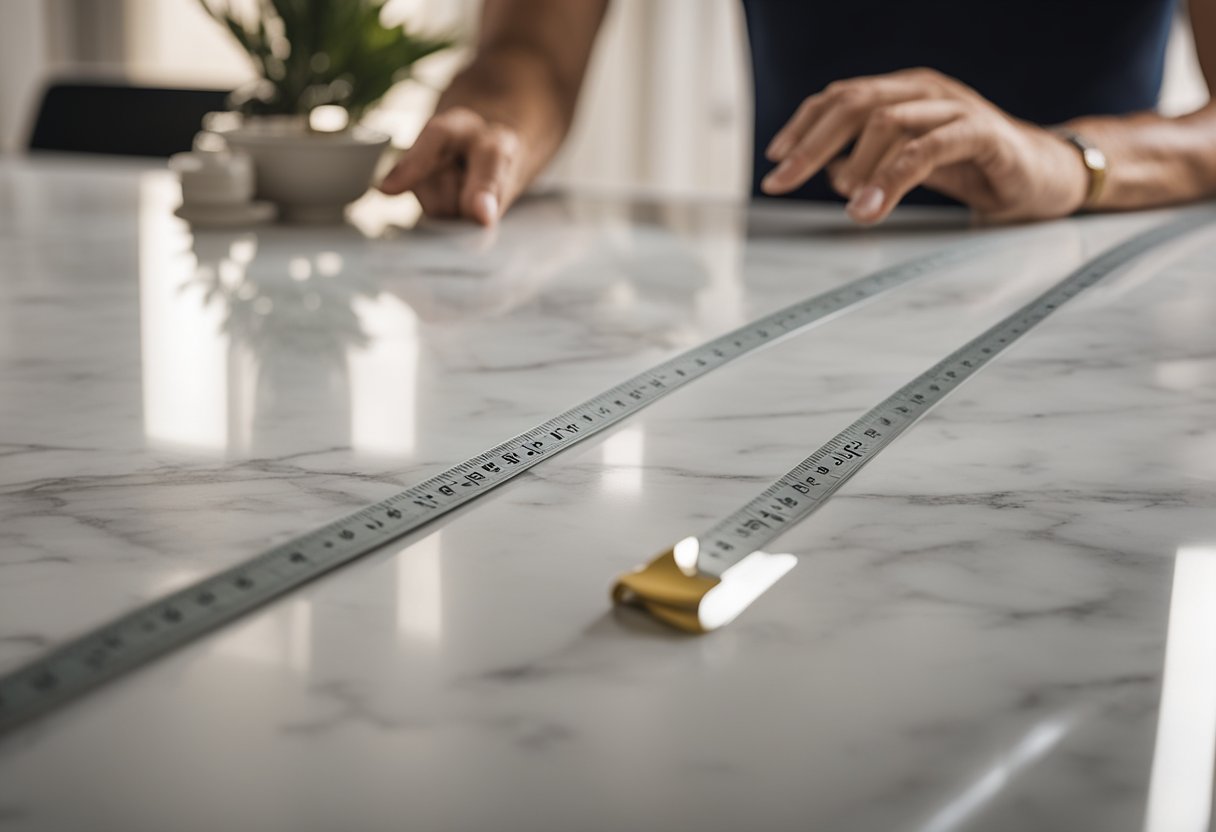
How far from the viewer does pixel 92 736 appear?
0.38 meters

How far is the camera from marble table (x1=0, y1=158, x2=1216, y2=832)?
363mm

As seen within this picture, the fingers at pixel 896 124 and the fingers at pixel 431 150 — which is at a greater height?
the fingers at pixel 896 124

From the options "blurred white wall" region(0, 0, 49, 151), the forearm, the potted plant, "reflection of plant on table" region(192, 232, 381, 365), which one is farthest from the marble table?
"blurred white wall" region(0, 0, 49, 151)

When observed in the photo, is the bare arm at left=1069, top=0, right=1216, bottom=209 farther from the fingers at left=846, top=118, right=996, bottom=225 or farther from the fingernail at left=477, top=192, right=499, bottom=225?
the fingernail at left=477, top=192, right=499, bottom=225

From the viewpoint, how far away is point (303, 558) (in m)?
0.50

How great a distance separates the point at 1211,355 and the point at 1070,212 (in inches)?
26.0

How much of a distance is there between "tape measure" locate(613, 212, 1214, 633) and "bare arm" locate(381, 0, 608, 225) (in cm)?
72

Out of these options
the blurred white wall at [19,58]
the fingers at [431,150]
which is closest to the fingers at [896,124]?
the fingers at [431,150]

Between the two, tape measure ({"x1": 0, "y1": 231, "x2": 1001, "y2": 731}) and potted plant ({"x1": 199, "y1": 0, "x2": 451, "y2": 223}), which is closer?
tape measure ({"x1": 0, "y1": 231, "x2": 1001, "y2": 731})

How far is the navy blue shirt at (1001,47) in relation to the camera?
1.77 m

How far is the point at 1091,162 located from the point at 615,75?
266 cm

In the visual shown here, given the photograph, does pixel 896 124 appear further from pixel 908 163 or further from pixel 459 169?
pixel 459 169

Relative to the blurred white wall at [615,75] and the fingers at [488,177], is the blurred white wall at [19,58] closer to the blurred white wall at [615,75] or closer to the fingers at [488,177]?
the blurred white wall at [615,75]

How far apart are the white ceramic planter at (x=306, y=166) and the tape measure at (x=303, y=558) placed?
70cm
